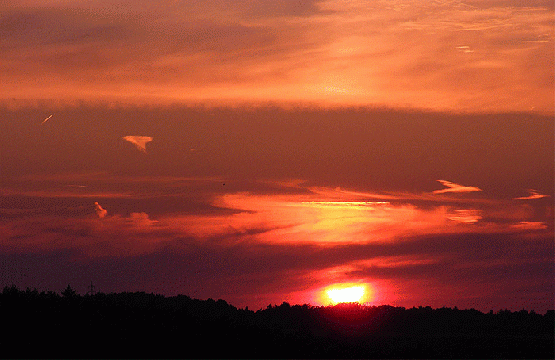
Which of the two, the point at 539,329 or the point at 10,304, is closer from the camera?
the point at 10,304

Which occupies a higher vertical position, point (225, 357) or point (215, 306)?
point (215, 306)

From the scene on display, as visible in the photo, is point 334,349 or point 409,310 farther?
point 409,310

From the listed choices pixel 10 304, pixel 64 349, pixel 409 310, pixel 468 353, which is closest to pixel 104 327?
pixel 64 349

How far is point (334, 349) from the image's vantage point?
6359cm

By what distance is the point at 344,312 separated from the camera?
9800 cm

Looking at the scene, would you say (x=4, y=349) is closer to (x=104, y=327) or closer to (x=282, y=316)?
(x=104, y=327)

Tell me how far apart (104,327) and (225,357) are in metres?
9.89

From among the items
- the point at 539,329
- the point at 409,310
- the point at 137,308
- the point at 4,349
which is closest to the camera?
the point at 4,349

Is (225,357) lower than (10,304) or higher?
lower

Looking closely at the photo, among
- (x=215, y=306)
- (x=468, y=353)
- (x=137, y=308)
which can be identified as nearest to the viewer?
(x=468, y=353)

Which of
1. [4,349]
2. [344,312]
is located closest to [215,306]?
[344,312]

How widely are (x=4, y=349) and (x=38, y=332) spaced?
3.40 m

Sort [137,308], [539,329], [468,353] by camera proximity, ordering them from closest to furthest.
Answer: [468,353] → [137,308] → [539,329]

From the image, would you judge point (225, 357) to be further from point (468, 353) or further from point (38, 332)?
point (468, 353)
